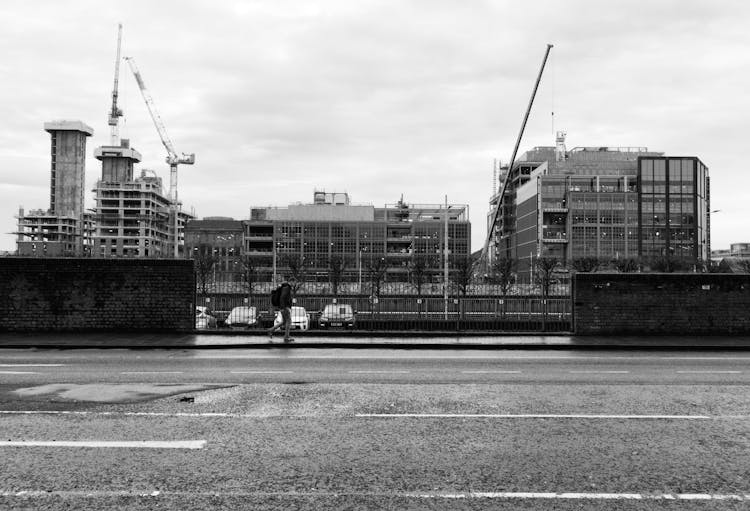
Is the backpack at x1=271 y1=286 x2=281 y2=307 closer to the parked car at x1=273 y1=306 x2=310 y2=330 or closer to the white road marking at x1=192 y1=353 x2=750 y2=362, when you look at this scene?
the white road marking at x1=192 y1=353 x2=750 y2=362

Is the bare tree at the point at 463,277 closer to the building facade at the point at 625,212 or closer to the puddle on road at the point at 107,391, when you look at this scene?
the puddle on road at the point at 107,391

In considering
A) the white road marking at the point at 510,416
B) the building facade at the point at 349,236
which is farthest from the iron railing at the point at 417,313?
the building facade at the point at 349,236

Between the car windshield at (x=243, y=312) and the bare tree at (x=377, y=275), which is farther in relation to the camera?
the bare tree at (x=377, y=275)

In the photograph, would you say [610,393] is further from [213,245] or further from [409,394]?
[213,245]

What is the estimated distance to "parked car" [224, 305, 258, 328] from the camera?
2311cm

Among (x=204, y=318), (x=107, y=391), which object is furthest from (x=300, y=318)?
(x=107, y=391)

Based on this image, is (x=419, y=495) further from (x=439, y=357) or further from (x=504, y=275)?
(x=504, y=275)

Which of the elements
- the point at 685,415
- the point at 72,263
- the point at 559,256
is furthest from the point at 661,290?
the point at 559,256

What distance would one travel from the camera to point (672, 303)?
2047cm

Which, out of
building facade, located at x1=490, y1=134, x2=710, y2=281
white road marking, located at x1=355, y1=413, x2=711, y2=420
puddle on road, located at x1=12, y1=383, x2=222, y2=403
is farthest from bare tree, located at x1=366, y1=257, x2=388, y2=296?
building facade, located at x1=490, y1=134, x2=710, y2=281

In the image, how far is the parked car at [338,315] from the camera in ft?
75.0

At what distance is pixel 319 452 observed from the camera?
6.86m

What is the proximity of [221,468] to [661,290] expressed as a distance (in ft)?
59.3

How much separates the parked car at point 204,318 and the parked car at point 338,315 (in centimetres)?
411
